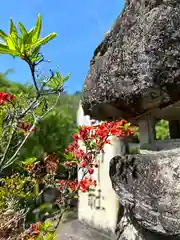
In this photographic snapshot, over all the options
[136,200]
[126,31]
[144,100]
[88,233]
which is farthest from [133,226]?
[88,233]

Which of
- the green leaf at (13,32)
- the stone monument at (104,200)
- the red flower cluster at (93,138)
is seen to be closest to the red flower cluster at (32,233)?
the red flower cluster at (93,138)

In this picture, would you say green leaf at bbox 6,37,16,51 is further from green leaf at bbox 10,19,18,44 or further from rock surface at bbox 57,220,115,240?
rock surface at bbox 57,220,115,240

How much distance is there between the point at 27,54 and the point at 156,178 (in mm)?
1336

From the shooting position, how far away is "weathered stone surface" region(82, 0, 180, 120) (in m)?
1.98

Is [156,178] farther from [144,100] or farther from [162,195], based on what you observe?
[144,100]

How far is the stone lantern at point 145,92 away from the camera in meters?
1.97

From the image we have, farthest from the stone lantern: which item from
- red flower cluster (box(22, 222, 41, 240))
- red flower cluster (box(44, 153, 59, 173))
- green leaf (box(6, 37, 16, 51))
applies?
green leaf (box(6, 37, 16, 51))

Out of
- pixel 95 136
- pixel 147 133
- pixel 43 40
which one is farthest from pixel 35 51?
pixel 147 133

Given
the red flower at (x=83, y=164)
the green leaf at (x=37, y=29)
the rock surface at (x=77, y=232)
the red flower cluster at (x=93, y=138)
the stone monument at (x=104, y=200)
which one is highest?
the green leaf at (x=37, y=29)

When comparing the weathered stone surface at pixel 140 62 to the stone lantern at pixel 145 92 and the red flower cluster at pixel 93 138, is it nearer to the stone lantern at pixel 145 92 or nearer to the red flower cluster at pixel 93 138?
the stone lantern at pixel 145 92

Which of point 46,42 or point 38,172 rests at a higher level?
point 46,42

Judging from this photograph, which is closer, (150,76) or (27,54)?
(27,54)

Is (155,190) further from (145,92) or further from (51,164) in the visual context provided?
(51,164)

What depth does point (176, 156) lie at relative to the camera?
2004 mm
